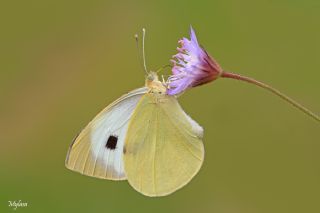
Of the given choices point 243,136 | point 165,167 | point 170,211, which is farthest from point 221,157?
point 165,167

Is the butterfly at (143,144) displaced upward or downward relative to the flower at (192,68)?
downward

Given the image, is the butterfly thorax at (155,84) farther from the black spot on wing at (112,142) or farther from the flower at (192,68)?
the black spot on wing at (112,142)

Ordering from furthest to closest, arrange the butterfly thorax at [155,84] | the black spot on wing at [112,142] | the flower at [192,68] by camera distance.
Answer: the black spot on wing at [112,142], the butterfly thorax at [155,84], the flower at [192,68]

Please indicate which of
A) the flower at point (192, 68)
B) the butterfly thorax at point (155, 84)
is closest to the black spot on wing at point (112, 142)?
the butterfly thorax at point (155, 84)

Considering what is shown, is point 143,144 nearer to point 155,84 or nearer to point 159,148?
point 159,148

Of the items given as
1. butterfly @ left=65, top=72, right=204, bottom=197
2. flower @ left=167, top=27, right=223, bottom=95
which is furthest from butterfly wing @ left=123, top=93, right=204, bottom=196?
flower @ left=167, top=27, right=223, bottom=95

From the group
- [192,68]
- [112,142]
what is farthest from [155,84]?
[112,142]

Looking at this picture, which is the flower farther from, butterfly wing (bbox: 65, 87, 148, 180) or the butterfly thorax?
butterfly wing (bbox: 65, 87, 148, 180)

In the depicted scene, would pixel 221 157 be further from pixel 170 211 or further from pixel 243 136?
pixel 170 211
